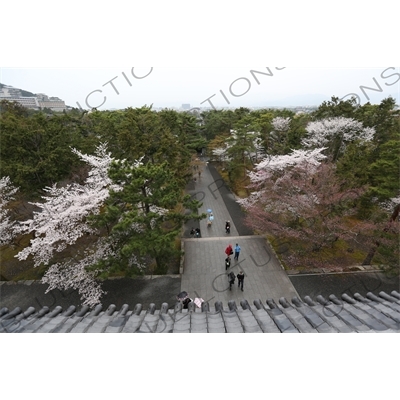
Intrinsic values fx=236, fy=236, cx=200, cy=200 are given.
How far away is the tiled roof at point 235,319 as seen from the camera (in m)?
3.34

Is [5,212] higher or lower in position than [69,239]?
higher

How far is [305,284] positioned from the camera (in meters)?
10.5

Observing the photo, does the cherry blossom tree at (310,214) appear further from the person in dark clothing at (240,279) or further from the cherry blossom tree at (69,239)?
the cherry blossom tree at (69,239)

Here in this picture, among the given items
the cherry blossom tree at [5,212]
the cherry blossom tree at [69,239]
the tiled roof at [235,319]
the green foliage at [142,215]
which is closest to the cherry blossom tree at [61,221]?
the cherry blossom tree at [69,239]

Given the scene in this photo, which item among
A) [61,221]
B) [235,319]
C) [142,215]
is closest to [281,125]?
[142,215]

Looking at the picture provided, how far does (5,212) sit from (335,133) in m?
23.2

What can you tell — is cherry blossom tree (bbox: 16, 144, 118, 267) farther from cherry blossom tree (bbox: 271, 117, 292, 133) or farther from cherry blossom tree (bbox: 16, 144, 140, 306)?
cherry blossom tree (bbox: 271, 117, 292, 133)

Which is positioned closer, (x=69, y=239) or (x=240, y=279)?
(x=69, y=239)

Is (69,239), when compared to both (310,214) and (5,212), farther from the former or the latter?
(310,214)

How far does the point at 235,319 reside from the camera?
141 inches

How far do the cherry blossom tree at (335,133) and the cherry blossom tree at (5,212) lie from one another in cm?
2015

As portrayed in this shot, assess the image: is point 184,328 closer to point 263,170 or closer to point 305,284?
point 305,284

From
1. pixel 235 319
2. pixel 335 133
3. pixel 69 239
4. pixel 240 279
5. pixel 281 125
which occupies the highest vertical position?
pixel 69 239

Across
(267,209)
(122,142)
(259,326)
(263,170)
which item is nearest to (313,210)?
(267,209)
